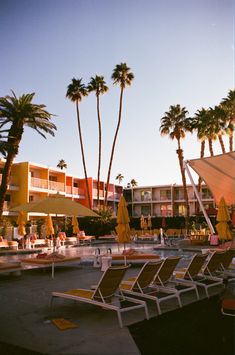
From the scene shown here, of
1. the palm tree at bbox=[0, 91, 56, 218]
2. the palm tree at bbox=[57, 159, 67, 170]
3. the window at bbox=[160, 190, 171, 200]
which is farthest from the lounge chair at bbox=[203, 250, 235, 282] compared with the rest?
the palm tree at bbox=[57, 159, 67, 170]

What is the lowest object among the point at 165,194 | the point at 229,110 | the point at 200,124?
the point at 165,194

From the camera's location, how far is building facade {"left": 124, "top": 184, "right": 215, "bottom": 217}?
174 feet

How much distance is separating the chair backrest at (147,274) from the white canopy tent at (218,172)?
449 inches

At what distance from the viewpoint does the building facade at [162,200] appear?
52.9m

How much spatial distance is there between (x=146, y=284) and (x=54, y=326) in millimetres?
2172

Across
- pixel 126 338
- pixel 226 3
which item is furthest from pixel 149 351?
pixel 226 3

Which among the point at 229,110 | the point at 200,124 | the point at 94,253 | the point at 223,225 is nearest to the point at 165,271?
the point at 223,225

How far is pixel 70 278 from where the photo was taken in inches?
428

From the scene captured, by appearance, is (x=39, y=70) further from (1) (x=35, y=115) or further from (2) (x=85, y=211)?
(1) (x=35, y=115)

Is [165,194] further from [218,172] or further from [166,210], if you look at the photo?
[218,172]

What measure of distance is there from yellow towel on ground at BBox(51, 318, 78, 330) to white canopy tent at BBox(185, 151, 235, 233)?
1323 cm

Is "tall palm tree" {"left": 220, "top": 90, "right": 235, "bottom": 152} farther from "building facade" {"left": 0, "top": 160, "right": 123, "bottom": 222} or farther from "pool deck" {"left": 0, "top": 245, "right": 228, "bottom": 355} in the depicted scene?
"pool deck" {"left": 0, "top": 245, "right": 228, "bottom": 355}

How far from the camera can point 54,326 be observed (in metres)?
5.81

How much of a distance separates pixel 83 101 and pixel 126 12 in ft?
115
